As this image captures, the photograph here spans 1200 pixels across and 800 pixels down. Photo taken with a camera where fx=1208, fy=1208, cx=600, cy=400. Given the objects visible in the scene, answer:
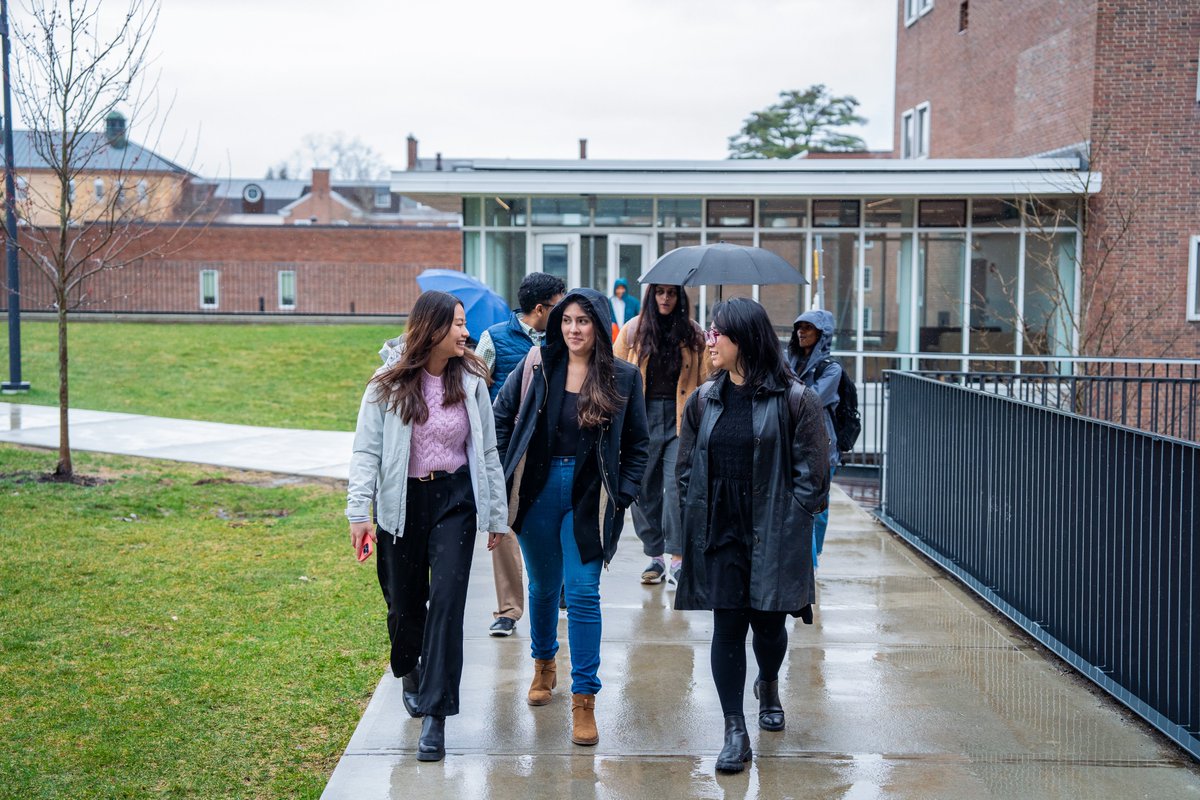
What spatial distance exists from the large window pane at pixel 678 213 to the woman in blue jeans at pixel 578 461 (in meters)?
13.6

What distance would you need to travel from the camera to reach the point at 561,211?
18.7m

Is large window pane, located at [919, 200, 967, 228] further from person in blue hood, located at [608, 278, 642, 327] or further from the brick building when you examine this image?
person in blue hood, located at [608, 278, 642, 327]

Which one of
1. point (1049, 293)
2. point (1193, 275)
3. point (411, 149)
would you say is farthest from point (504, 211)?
point (411, 149)

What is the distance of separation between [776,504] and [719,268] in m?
2.72

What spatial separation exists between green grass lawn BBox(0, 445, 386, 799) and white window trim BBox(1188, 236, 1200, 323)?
51.7 ft

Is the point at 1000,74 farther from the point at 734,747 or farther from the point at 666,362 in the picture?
the point at 734,747

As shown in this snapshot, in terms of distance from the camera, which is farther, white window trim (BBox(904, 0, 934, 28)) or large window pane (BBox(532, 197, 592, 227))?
white window trim (BBox(904, 0, 934, 28))

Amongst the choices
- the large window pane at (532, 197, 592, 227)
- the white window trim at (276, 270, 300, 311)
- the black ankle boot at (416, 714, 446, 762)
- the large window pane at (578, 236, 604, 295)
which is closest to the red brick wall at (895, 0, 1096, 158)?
the large window pane at (578, 236, 604, 295)

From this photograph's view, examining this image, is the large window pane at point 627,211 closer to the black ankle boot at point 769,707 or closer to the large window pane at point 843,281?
the large window pane at point 843,281

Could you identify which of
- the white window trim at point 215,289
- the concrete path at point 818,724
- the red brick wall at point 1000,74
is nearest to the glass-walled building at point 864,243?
the red brick wall at point 1000,74

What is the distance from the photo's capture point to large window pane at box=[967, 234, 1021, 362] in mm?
19047

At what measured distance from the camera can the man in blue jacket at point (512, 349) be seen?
6.51 metres

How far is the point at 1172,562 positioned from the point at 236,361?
20.9m

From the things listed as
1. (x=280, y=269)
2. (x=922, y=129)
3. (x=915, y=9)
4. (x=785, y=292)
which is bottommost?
(x=785, y=292)
